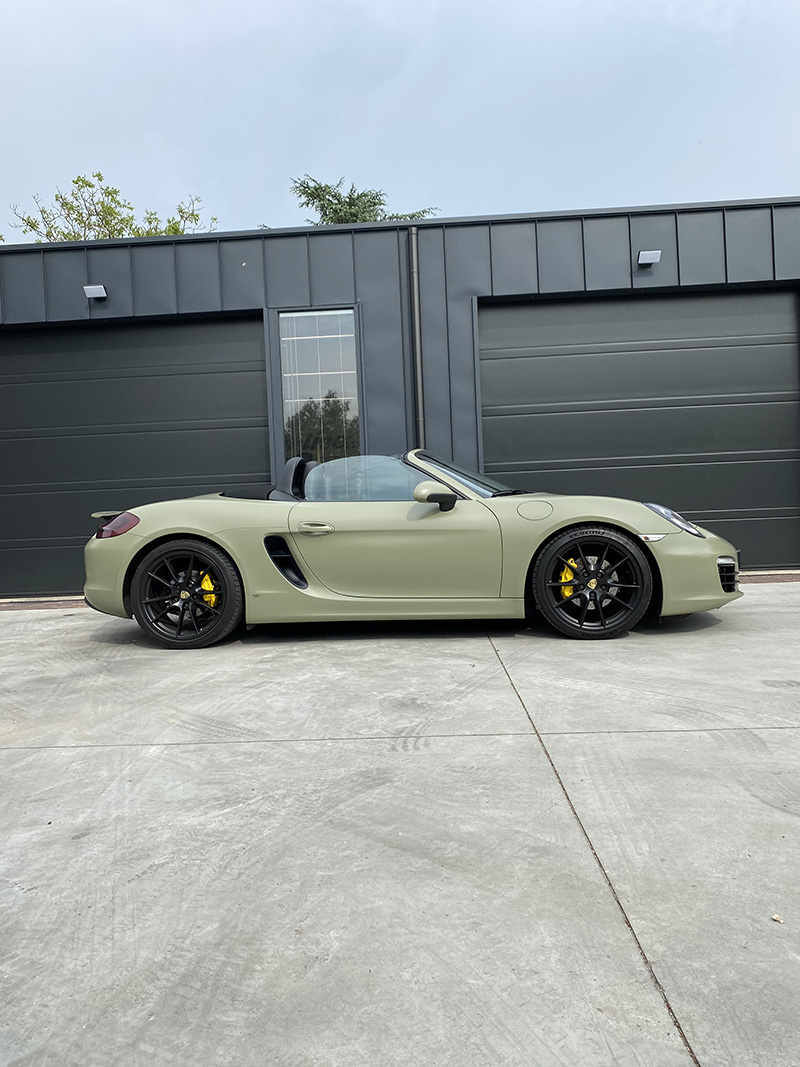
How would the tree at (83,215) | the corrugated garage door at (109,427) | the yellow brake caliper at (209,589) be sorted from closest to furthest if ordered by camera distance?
1. the yellow brake caliper at (209,589)
2. the corrugated garage door at (109,427)
3. the tree at (83,215)

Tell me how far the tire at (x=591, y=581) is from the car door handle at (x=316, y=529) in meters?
1.26

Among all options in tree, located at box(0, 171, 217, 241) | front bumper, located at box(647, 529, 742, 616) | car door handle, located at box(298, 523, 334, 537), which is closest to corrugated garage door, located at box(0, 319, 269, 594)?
car door handle, located at box(298, 523, 334, 537)

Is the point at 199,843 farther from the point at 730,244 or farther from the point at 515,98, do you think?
the point at 515,98

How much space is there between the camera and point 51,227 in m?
27.0

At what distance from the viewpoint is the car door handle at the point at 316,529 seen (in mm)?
4859

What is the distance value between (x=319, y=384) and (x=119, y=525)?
373 cm

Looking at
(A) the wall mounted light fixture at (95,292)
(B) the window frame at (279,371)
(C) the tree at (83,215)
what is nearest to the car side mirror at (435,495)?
(B) the window frame at (279,371)

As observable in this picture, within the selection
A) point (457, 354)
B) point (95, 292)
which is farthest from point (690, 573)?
point (95, 292)

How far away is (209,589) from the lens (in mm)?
4996

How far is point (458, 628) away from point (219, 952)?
3.88 meters

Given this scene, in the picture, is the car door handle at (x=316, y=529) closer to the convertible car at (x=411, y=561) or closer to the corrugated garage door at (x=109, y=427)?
the convertible car at (x=411, y=561)

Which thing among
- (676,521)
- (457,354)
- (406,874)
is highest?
(457,354)

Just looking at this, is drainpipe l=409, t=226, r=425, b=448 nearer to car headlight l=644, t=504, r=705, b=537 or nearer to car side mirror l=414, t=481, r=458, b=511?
car side mirror l=414, t=481, r=458, b=511

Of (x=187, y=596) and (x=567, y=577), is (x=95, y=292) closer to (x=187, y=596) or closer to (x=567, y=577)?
(x=187, y=596)
